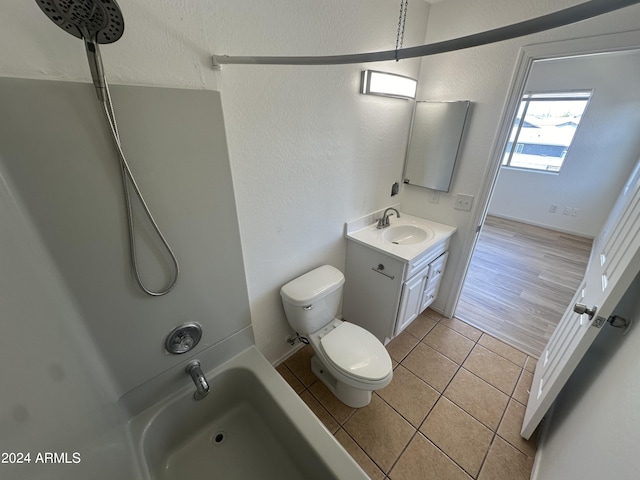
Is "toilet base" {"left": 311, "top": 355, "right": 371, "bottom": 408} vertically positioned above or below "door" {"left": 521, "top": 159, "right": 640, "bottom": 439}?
below

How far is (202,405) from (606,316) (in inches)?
70.8

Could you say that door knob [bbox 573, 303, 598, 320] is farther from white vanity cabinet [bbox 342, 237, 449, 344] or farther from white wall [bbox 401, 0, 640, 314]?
white wall [bbox 401, 0, 640, 314]

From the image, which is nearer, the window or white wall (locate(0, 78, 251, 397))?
white wall (locate(0, 78, 251, 397))

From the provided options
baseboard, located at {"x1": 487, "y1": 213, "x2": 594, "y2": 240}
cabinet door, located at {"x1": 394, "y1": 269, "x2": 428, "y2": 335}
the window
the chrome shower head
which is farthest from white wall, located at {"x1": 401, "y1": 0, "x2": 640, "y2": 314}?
baseboard, located at {"x1": 487, "y1": 213, "x2": 594, "y2": 240}

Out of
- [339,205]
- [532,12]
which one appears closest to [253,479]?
[339,205]

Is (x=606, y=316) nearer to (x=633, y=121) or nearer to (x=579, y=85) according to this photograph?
(x=633, y=121)

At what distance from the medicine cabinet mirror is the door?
36.4 inches

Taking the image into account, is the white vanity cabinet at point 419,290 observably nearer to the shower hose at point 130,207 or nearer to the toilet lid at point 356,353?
the toilet lid at point 356,353

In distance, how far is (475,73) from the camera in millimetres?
1596

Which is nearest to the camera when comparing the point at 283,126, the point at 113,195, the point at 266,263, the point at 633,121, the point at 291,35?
the point at 113,195

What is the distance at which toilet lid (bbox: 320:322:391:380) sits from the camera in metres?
1.30

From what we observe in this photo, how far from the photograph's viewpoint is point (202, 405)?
4.17 ft

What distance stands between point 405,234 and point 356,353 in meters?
1.06

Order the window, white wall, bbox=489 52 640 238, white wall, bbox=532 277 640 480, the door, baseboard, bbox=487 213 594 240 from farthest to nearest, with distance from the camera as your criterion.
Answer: baseboard, bbox=487 213 594 240, the window, white wall, bbox=489 52 640 238, the door, white wall, bbox=532 277 640 480
